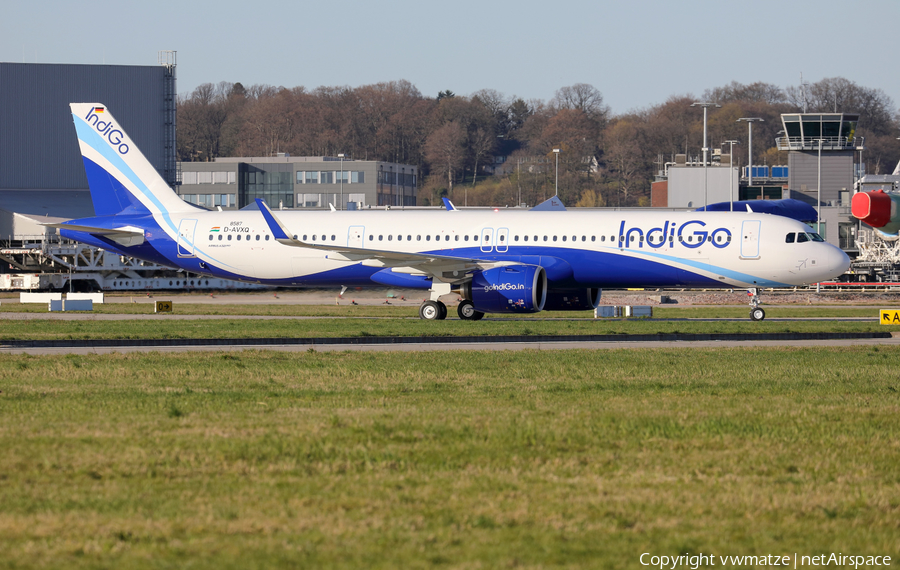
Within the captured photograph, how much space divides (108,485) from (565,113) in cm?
17494

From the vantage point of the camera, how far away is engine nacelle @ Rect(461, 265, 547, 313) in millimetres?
32625

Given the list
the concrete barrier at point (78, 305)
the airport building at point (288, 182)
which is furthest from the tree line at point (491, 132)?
the concrete barrier at point (78, 305)

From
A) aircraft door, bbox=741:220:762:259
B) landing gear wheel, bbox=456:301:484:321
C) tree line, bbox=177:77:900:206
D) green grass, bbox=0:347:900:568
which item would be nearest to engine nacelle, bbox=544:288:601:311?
landing gear wheel, bbox=456:301:484:321

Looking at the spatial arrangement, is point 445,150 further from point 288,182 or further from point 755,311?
point 755,311

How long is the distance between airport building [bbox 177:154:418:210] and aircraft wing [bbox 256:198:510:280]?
265 ft

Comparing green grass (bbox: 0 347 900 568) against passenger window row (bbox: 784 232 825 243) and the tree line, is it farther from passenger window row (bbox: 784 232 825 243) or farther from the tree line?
the tree line

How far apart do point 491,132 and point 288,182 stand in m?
73.7

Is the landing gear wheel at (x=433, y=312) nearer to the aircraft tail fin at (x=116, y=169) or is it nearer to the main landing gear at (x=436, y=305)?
the main landing gear at (x=436, y=305)

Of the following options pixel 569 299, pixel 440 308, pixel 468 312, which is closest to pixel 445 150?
pixel 569 299

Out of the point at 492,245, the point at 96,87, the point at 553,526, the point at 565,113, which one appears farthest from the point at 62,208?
the point at 565,113

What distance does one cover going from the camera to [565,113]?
587 feet

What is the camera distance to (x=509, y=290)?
1287 inches

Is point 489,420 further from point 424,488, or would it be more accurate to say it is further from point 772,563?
point 772,563

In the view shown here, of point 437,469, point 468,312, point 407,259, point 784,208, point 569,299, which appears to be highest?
point 784,208
